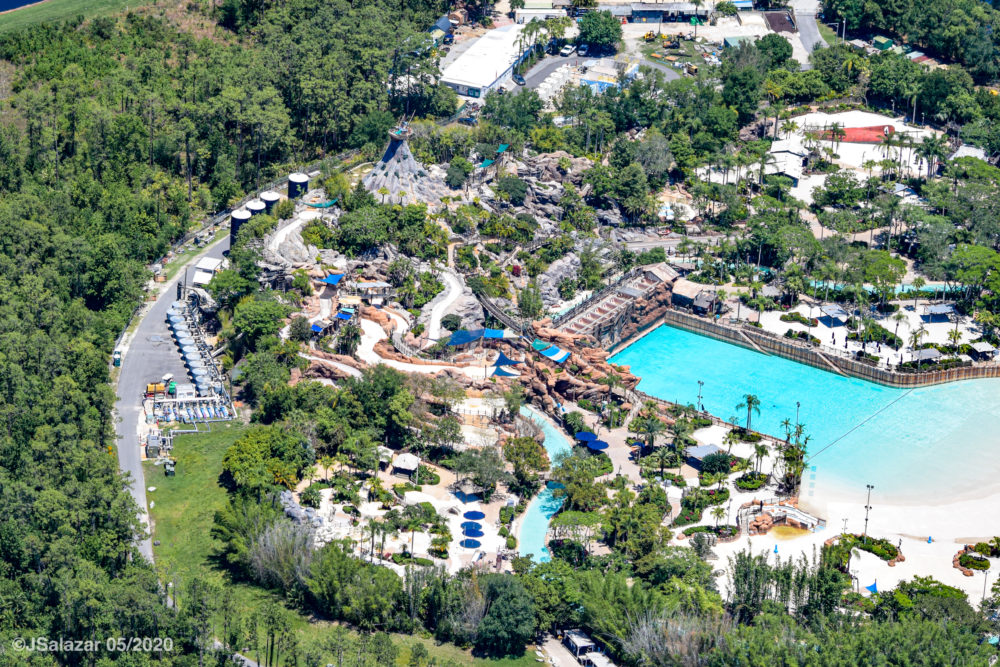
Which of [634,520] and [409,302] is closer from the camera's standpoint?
[634,520]

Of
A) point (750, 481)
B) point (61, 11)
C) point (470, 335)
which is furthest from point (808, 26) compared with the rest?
point (750, 481)

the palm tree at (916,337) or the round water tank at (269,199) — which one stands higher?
the round water tank at (269,199)

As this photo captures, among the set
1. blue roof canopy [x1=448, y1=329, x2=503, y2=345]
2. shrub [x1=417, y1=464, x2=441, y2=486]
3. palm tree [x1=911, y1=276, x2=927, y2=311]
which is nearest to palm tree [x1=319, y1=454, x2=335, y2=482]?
shrub [x1=417, y1=464, x2=441, y2=486]

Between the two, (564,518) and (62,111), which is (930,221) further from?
(62,111)

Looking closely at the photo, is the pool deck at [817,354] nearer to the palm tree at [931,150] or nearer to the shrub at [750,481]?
the shrub at [750,481]

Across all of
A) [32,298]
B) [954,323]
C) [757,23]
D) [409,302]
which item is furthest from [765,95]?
[32,298]

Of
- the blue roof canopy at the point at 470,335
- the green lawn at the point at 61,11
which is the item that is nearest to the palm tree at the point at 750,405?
the blue roof canopy at the point at 470,335
